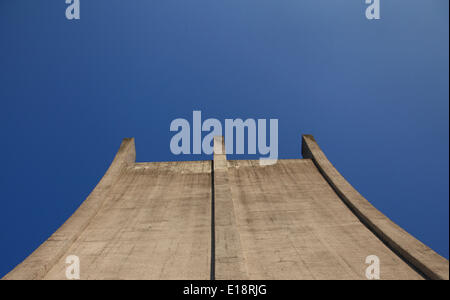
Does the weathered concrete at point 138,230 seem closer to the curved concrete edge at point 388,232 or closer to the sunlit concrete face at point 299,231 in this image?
the sunlit concrete face at point 299,231

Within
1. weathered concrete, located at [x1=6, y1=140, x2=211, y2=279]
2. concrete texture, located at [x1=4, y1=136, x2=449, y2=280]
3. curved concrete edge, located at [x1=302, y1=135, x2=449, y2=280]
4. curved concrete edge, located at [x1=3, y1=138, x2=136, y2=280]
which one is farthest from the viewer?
weathered concrete, located at [x1=6, y1=140, x2=211, y2=279]

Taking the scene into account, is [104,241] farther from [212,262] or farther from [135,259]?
[212,262]

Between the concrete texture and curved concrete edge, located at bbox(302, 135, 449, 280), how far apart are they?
0.04m

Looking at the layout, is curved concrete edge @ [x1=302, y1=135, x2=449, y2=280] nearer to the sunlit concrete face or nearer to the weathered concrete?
the sunlit concrete face

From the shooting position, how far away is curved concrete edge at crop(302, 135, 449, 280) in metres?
10.6

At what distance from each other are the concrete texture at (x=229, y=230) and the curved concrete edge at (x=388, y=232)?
36 mm

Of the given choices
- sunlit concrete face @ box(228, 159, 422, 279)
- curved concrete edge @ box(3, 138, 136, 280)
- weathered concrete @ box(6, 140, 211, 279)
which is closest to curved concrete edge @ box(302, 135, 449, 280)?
sunlit concrete face @ box(228, 159, 422, 279)

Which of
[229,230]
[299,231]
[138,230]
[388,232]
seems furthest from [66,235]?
[388,232]

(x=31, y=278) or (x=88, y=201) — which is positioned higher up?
(x=88, y=201)

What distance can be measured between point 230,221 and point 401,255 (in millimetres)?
5627

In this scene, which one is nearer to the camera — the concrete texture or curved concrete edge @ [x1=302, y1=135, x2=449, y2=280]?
curved concrete edge @ [x1=302, y1=135, x2=449, y2=280]

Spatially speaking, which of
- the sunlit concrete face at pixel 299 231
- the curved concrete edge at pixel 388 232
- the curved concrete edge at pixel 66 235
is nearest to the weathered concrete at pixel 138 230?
the curved concrete edge at pixel 66 235
